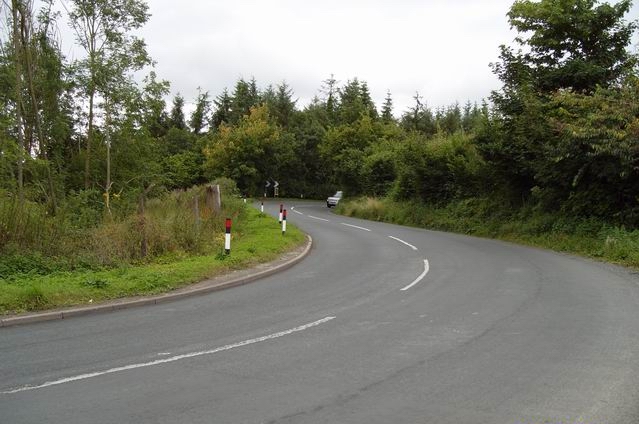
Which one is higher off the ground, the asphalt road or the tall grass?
the tall grass

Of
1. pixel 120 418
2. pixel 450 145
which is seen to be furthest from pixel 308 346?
pixel 450 145

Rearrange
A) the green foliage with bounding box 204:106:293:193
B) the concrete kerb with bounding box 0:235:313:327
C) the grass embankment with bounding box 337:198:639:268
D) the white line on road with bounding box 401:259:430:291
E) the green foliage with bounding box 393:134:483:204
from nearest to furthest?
the concrete kerb with bounding box 0:235:313:327 → the white line on road with bounding box 401:259:430:291 → the grass embankment with bounding box 337:198:639:268 → the green foliage with bounding box 393:134:483:204 → the green foliage with bounding box 204:106:293:193

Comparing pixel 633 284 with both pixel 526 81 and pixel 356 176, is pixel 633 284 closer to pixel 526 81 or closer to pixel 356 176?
pixel 526 81

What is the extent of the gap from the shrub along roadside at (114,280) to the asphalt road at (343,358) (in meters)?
0.83

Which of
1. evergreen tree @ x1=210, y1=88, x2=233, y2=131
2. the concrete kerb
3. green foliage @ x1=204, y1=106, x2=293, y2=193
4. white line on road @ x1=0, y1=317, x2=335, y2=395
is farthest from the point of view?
evergreen tree @ x1=210, y1=88, x2=233, y2=131

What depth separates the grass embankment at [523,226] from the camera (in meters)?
16.3

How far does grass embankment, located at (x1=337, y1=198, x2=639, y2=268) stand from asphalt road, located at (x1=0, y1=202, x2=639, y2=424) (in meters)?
5.86

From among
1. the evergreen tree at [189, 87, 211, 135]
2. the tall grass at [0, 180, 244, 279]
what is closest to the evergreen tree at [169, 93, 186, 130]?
the evergreen tree at [189, 87, 211, 135]

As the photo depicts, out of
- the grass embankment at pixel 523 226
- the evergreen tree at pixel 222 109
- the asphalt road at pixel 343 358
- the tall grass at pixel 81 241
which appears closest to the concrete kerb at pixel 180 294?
the asphalt road at pixel 343 358

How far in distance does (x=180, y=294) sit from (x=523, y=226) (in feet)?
53.7

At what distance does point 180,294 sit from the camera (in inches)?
388

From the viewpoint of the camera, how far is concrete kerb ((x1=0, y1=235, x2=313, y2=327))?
26.4ft

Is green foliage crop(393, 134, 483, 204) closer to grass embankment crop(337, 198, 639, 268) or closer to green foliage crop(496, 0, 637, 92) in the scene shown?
grass embankment crop(337, 198, 639, 268)

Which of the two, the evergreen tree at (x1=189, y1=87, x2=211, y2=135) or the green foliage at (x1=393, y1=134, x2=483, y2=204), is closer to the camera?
the green foliage at (x1=393, y1=134, x2=483, y2=204)
